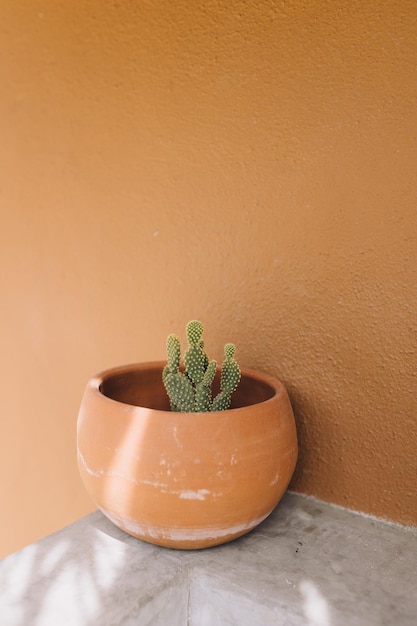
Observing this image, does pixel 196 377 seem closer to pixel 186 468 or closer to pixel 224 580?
pixel 186 468

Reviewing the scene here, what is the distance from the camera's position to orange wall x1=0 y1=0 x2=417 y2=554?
0.83m

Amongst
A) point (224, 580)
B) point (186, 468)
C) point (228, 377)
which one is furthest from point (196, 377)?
point (224, 580)

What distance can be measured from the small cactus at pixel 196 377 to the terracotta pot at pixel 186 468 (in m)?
0.09

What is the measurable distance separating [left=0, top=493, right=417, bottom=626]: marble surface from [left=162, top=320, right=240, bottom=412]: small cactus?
210 mm

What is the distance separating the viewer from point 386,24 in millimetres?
801

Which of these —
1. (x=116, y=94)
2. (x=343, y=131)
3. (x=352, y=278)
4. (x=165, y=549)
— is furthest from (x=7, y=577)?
(x=116, y=94)

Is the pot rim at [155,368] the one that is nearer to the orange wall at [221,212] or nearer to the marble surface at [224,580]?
the orange wall at [221,212]

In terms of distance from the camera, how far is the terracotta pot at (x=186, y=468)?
0.71 metres

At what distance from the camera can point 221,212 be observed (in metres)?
1.00

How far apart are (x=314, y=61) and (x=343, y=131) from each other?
0.43 feet

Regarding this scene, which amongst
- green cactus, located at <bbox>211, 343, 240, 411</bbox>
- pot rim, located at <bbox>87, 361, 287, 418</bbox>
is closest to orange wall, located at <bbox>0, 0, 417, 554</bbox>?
pot rim, located at <bbox>87, 361, 287, 418</bbox>

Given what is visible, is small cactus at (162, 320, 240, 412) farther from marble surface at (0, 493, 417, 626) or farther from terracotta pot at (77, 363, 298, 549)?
marble surface at (0, 493, 417, 626)

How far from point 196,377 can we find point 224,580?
0.29m

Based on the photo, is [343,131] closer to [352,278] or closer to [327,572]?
[352,278]
